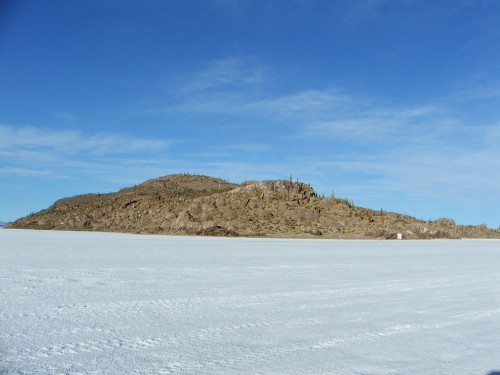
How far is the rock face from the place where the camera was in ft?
156

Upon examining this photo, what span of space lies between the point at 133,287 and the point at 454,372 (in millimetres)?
5439

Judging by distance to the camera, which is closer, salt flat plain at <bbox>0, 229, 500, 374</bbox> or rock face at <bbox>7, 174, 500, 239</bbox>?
salt flat plain at <bbox>0, 229, 500, 374</bbox>

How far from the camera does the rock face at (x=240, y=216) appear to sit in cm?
4744

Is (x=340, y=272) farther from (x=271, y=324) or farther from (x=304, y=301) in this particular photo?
(x=271, y=324)

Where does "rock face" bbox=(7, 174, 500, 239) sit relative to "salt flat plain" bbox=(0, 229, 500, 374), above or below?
above

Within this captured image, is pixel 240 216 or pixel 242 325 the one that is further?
pixel 240 216

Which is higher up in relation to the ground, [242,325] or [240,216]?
[240,216]

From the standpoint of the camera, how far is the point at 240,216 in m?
52.2

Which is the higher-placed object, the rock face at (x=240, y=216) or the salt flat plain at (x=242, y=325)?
the rock face at (x=240, y=216)

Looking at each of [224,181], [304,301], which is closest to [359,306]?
[304,301]

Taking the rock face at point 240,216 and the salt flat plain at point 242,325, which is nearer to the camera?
the salt flat plain at point 242,325

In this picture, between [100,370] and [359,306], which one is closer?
[100,370]

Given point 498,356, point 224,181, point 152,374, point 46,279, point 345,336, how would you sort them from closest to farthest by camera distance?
point 152,374 < point 498,356 < point 345,336 < point 46,279 < point 224,181

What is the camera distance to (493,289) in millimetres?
8531
